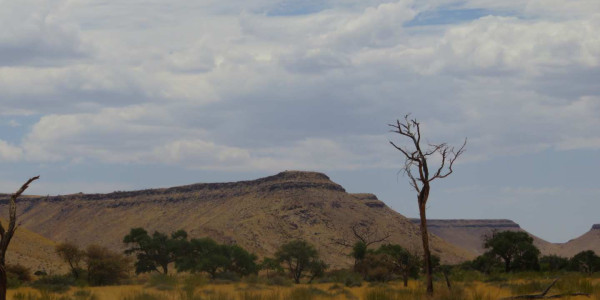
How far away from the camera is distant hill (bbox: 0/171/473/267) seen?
111 meters

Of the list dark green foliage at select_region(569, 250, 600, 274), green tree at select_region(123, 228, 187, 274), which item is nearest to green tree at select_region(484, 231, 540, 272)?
dark green foliage at select_region(569, 250, 600, 274)

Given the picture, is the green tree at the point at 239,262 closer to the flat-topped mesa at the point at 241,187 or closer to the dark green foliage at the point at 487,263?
the dark green foliage at the point at 487,263

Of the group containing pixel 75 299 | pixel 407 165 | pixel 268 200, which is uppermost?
pixel 268 200

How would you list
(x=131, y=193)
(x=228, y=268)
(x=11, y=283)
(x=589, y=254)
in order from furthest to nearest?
(x=131, y=193) → (x=228, y=268) → (x=589, y=254) → (x=11, y=283)

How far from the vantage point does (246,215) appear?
119938 millimetres

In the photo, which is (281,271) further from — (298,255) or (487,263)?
(487,263)

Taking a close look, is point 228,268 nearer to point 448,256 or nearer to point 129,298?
point 129,298

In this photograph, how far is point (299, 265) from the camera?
5947 cm

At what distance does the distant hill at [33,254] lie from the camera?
233 ft

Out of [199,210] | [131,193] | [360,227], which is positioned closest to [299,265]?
[360,227]

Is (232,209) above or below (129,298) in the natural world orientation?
above

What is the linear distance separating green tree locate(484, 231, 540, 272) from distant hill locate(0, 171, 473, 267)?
37.4m

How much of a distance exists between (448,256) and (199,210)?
45660mm

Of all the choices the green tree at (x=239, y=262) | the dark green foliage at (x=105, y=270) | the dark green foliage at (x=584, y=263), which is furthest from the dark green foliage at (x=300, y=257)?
the dark green foliage at (x=584, y=263)
